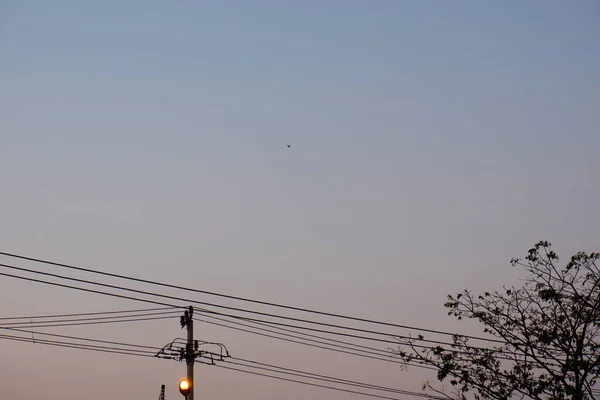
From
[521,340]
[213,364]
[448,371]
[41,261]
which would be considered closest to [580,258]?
[521,340]

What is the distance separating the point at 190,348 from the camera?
83.5 ft

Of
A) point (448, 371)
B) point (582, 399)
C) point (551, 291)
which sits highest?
point (551, 291)

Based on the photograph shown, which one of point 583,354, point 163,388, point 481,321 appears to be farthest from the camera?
point 163,388

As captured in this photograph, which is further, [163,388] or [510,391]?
[163,388]

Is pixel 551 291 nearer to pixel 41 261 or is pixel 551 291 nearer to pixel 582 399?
pixel 582 399

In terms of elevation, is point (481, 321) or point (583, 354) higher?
point (481, 321)

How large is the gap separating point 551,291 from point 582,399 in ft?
11.2

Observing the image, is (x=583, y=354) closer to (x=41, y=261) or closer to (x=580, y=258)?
(x=580, y=258)

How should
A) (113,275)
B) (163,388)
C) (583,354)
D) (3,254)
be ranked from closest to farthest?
(3,254)
(113,275)
(583,354)
(163,388)

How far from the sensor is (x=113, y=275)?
24.2 m

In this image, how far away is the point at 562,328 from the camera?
1046 inches

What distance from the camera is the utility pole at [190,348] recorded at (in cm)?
2458

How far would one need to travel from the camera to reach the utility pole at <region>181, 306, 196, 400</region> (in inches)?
968

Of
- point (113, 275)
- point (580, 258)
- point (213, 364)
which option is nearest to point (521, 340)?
point (580, 258)
